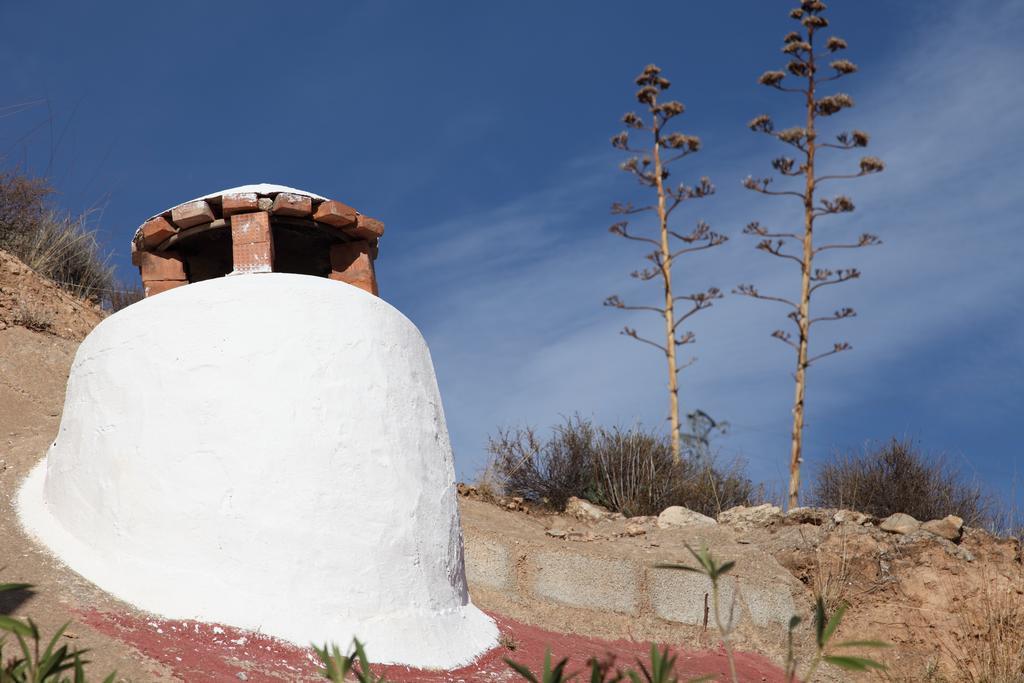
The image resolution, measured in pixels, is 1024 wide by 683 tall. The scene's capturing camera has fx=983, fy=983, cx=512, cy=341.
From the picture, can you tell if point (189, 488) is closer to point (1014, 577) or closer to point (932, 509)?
point (1014, 577)

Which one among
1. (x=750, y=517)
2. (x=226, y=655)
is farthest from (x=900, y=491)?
(x=226, y=655)

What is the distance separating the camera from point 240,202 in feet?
18.7

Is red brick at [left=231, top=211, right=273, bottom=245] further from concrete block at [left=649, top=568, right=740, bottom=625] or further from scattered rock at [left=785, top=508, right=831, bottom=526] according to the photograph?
scattered rock at [left=785, top=508, right=831, bottom=526]

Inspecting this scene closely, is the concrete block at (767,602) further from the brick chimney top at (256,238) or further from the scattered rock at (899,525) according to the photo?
the brick chimney top at (256,238)

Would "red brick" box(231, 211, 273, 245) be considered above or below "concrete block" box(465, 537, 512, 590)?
above

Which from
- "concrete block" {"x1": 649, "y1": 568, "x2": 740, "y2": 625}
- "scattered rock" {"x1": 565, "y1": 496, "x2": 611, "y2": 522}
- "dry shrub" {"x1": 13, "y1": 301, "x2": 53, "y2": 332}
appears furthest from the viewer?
"scattered rock" {"x1": 565, "y1": 496, "x2": 611, "y2": 522}

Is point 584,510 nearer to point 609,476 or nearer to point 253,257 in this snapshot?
point 609,476

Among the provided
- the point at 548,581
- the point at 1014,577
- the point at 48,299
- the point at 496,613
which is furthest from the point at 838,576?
the point at 48,299

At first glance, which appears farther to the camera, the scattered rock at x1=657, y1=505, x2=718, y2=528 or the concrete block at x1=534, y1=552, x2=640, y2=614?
the scattered rock at x1=657, y1=505, x2=718, y2=528

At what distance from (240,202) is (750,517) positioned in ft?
21.2

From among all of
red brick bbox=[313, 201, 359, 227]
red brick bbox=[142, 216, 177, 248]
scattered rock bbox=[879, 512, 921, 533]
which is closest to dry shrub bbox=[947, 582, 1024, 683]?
scattered rock bbox=[879, 512, 921, 533]

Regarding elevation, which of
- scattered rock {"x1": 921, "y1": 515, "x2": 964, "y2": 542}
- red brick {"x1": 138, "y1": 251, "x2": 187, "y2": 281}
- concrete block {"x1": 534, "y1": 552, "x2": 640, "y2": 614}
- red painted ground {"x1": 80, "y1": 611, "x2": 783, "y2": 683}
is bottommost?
red painted ground {"x1": 80, "y1": 611, "x2": 783, "y2": 683}

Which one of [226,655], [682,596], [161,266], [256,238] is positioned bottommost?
[226,655]

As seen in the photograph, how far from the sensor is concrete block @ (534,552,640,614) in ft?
25.8
